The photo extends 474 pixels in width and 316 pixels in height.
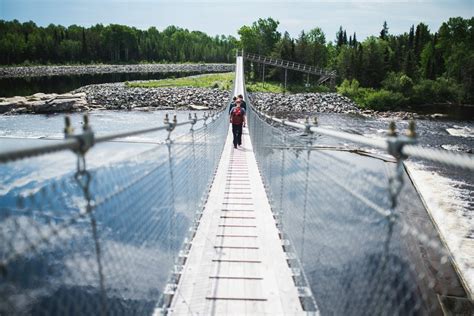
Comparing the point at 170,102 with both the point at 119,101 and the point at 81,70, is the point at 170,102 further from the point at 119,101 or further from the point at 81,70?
the point at 81,70

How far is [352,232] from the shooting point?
2.73 metres

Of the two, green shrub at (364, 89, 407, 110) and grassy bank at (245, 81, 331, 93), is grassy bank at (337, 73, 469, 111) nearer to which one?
green shrub at (364, 89, 407, 110)

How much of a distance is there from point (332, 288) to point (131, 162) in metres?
5.33

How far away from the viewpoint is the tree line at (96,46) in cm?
7412

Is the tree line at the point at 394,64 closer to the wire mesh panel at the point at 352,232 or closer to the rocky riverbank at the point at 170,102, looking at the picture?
the rocky riverbank at the point at 170,102

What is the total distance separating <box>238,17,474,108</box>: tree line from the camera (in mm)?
37000

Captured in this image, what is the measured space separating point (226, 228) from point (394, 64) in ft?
159

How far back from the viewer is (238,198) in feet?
16.3

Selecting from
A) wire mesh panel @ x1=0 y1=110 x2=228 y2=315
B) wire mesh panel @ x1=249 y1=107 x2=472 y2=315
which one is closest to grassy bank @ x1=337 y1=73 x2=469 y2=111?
wire mesh panel @ x1=249 y1=107 x2=472 y2=315

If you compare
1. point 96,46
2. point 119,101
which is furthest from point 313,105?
point 96,46

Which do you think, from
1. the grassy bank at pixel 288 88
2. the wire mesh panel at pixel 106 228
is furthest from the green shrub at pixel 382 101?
the wire mesh panel at pixel 106 228

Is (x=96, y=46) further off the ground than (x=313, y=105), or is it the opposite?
(x=96, y=46)

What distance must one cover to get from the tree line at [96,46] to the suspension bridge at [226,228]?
231 feet

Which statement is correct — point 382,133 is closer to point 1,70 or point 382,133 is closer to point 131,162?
point 131,162
